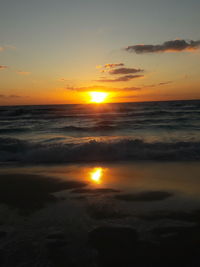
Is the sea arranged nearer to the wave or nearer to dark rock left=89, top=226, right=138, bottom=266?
dark rock left=89, top=226, right=138, bottom=266

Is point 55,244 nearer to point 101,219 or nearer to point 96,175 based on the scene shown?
point 101,219

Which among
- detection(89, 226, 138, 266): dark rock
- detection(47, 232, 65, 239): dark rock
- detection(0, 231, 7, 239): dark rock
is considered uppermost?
detection(0, 231, 7, 239): dark rock

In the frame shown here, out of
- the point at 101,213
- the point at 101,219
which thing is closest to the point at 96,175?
the point at 101,213

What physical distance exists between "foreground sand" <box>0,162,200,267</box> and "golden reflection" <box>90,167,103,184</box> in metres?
0.02

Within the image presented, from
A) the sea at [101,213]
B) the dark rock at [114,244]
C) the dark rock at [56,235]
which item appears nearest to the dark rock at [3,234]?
the sea at [101,213]

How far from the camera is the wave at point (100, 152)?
7.11 meters

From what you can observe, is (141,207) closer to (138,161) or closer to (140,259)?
(140,259)

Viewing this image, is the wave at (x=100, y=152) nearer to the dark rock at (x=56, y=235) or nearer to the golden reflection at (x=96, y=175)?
the golden reflection at (x=96, y=175)

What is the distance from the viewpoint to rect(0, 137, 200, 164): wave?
7.11 m

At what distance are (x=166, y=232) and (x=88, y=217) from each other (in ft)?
3.38

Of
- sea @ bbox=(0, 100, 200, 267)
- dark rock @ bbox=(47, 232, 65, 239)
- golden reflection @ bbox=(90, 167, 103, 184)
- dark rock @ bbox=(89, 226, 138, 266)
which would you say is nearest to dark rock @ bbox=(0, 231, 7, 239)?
sea @ bbox=(0, 100, 200, 267)

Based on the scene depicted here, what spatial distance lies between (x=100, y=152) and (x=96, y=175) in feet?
7.63

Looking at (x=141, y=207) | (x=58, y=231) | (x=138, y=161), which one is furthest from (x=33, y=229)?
(x=138, y=161)

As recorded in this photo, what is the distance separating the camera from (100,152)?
7660 millimetres
